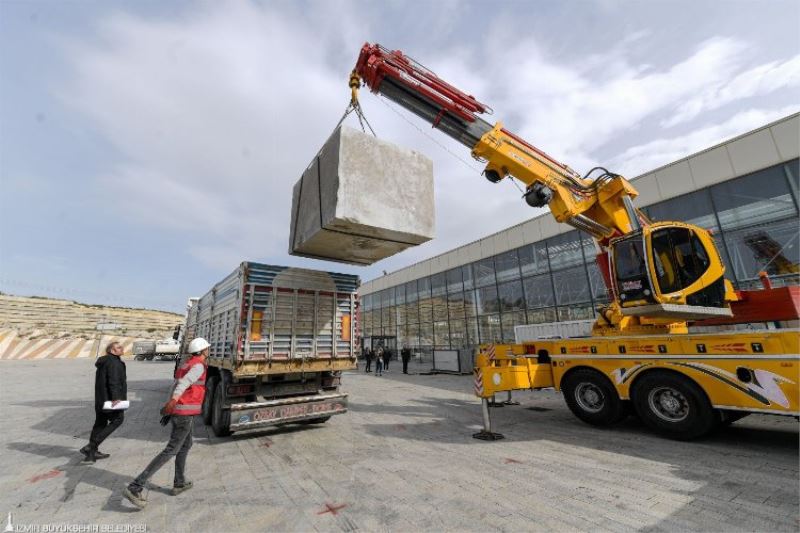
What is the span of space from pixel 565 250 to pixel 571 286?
5.83ft

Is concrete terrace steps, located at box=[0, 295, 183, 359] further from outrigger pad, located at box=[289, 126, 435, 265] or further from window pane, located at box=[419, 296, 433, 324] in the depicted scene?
outrigger pad, located at box=[289, 126, 435, 265]

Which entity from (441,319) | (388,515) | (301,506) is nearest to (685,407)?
(388,515)

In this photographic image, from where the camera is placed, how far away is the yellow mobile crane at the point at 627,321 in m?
5.10

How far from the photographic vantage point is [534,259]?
18422 mm

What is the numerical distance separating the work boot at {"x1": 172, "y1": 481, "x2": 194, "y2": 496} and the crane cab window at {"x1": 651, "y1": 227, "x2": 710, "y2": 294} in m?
7.43

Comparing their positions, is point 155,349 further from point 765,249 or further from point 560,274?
point 765,249

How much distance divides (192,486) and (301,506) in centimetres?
152

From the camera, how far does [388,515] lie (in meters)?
3.25

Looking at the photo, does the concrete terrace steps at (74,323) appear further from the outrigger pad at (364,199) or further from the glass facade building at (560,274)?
the outrigger pad at (364,199)

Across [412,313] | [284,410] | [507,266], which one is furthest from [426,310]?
[284,410]

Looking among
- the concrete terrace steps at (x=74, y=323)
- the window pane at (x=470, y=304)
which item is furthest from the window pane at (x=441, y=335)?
the concrete terrace steps at (x=74, y=323)

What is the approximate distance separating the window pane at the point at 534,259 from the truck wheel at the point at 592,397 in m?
11.6

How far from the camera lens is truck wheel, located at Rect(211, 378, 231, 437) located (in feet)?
19.5

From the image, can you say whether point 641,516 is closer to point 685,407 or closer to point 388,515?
point 388,515
